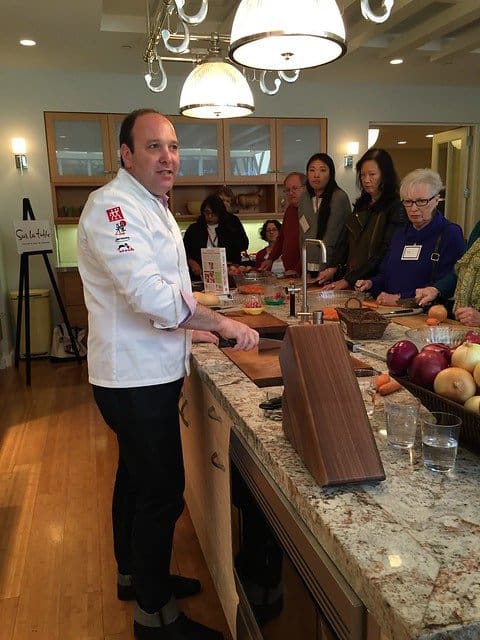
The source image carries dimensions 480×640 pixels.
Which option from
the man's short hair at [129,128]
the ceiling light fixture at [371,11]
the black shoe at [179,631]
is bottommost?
the black shoe at [179,631]

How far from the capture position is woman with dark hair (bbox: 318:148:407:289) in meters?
3.18

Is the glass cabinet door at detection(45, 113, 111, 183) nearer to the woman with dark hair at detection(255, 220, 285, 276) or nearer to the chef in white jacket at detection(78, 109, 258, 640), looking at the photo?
the woman with dark hair at detection(255, 220, 285, 276)

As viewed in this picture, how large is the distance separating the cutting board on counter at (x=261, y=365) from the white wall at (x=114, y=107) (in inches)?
174

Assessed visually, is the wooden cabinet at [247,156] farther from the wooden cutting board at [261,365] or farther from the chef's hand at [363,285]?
the wooden cutting board at [261,365]

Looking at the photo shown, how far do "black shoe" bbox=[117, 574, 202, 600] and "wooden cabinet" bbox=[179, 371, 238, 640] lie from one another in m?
0.12

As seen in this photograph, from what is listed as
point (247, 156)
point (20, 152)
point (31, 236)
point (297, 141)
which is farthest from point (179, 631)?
point (297, 141)

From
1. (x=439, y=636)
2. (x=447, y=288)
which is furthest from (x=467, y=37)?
(x=439, y=636)

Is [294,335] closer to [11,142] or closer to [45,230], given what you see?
[45,230]

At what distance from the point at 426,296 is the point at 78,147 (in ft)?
14.0

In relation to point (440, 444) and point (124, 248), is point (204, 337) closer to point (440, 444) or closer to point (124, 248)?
point (124, 248)

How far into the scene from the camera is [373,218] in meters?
3.30

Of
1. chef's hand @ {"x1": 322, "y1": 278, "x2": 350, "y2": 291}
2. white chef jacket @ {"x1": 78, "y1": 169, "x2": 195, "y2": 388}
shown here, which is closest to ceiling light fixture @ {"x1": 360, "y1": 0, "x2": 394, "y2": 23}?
white chef jacket @ {"x1": 78, "y1": 169, "x2": 195, "y2": 388}

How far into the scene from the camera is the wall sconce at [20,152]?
209 inches

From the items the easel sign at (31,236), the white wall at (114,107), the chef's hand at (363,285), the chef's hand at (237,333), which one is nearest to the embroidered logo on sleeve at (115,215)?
the chef's hand at (237,333)
